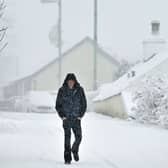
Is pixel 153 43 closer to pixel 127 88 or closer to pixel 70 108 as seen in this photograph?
pixel 127 88

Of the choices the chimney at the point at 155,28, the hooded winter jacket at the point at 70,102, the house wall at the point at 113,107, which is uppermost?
the chimney at the point at 155,28

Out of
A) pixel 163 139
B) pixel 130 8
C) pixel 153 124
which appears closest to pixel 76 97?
pixel 163 139

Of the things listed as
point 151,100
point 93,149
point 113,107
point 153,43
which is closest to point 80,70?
point 153,43

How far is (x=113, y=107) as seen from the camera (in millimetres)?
38969

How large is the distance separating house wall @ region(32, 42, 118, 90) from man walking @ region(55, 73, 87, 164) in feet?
179

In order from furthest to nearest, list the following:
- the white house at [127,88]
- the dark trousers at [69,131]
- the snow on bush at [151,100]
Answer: the white house at [127,88]
the snow on bush at [151,100]
the dark trousers at [69,131]

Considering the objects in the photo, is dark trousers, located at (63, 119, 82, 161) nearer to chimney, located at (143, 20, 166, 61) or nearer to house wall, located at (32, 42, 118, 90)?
chimney, located at (143, 20, 166, 61)

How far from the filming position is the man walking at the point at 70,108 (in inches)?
512

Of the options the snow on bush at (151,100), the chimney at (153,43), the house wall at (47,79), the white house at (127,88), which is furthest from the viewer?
the house wall at (47,79)

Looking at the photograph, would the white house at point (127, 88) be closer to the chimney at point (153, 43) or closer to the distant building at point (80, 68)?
the chimney at point (153, 43)

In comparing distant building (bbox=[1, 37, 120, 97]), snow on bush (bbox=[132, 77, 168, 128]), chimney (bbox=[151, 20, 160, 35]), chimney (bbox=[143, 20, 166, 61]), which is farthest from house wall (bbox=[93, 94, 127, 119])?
distant building (bbox=[1, 37, 120, 97])

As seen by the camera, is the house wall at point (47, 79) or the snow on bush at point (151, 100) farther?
the house wall at point (47, 79)

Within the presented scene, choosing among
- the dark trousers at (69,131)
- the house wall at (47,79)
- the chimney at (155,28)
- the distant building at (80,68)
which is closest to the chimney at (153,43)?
the chimney at (155,28)

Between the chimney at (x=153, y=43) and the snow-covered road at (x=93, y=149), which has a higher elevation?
the chimney at (x=153, y=43)
